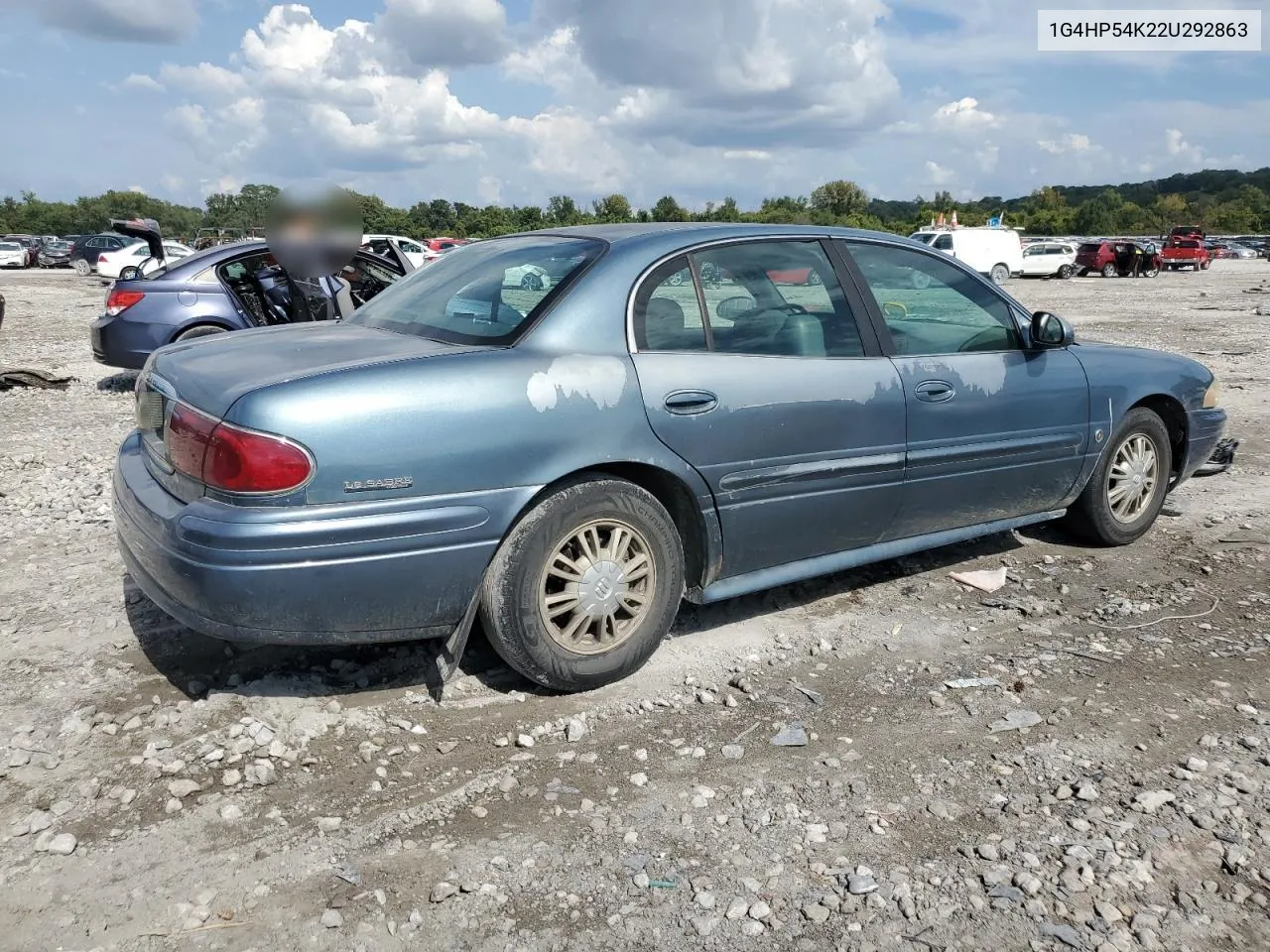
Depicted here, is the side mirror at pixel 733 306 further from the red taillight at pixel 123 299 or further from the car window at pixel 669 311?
Answer: the red taillight at pixel 123 299

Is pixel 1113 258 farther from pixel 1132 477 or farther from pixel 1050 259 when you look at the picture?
pixel 1132 477

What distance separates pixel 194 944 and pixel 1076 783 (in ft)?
7.83

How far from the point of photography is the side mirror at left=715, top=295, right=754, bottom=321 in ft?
12.6

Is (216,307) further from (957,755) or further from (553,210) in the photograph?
(553,210)

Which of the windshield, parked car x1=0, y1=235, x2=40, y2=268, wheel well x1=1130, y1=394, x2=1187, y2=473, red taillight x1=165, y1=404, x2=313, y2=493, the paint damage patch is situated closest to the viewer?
red taillight x1=165, y1=404, x2=313, y2=493

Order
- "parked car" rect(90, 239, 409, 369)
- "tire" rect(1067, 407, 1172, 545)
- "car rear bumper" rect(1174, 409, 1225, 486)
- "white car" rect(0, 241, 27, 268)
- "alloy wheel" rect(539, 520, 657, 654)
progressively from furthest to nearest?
"white car" rect(0, 241, 27, 268), "parked car" rect(90, 239, 409, 369), "car rear bumper" rect(1174, 409, 1225, 486), "tire" rect(1067, 407, 1172, 545), "alloy wheel" rect(539, 520, 657, 654)

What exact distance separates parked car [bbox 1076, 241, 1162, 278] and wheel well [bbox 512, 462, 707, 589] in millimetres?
40201

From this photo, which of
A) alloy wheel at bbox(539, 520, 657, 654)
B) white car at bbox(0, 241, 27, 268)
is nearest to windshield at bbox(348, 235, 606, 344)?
alloy wheel at bbox(539, 520, 657, 654)

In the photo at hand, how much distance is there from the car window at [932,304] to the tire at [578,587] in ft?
4.64

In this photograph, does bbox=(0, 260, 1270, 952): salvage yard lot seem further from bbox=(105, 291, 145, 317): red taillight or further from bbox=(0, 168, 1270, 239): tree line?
bbox=(0, 168, 1270, 239): tree line

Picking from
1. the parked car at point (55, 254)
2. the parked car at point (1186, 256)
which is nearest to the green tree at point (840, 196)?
the parked car at point (1186, 256)

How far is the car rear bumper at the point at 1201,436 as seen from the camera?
542 cm

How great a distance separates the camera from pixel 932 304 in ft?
14.9

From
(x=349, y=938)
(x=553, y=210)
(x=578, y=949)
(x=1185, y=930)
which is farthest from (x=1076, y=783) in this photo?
(x=553, y=210)
